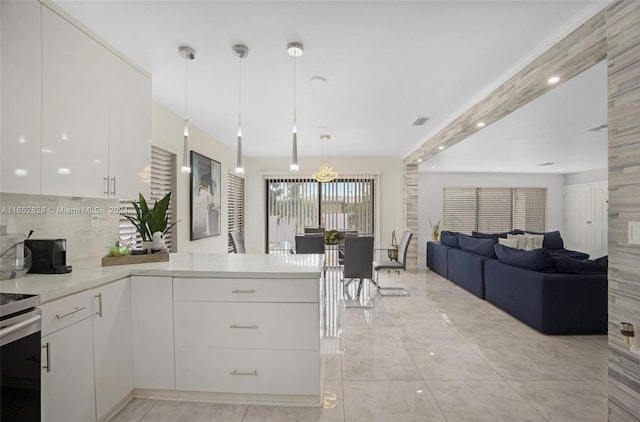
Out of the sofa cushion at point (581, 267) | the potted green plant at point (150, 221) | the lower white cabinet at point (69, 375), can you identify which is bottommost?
the lower white cabinet at point (69, 375)

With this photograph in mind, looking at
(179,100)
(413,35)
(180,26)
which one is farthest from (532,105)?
(179,100)

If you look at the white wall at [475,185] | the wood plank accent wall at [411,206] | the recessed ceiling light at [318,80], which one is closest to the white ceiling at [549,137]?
the wood plank accent wall at [411,206]

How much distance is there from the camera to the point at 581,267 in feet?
10.5

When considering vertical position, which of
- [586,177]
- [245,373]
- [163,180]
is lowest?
[245,373]

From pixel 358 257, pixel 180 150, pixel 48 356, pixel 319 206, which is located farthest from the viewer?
pixel 319 206

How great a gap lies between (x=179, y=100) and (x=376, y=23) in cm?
237

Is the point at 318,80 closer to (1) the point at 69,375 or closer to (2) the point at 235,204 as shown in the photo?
(1) the point at 69,375

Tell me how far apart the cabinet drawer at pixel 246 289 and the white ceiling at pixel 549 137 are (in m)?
2.93

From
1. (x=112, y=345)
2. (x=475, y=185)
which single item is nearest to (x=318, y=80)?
(x=112, y=345)

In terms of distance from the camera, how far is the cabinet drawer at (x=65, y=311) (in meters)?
1.46

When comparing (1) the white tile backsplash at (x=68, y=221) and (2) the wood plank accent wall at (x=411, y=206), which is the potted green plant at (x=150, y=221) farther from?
(2) the wood plank accent wall at (x=411, y=206)

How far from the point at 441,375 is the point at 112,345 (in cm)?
230

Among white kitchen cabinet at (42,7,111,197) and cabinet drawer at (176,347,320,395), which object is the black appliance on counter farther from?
cabinet drawer at (176,347,320,395)

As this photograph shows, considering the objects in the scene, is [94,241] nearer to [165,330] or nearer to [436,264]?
[165,330]
